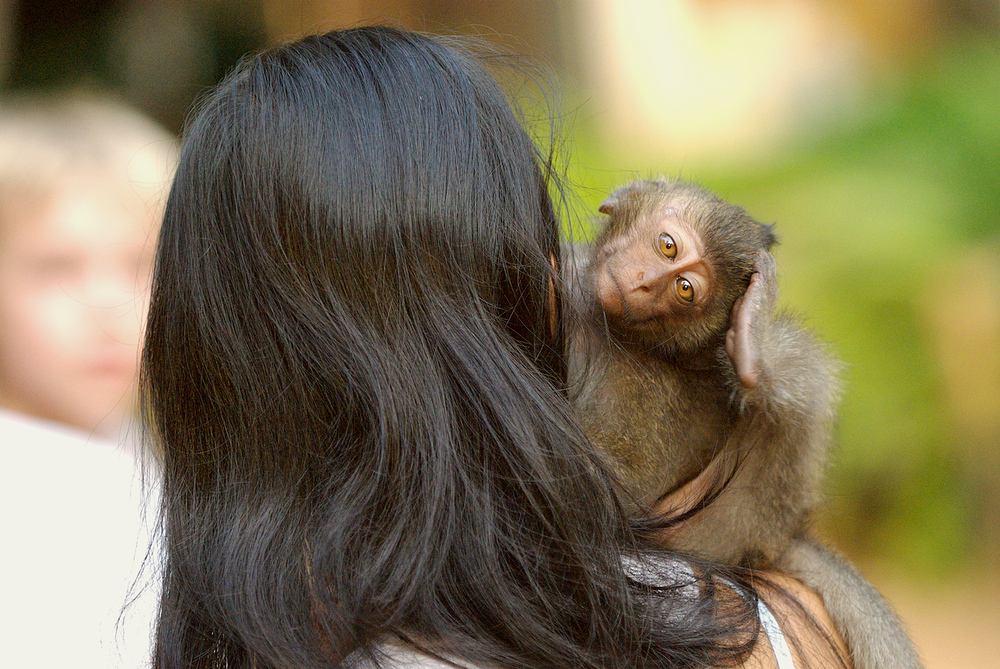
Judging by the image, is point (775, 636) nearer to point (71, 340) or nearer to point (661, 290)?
point (661, 290)

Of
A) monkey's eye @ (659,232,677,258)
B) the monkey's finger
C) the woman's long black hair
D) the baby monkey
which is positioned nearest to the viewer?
the woman's long black hair

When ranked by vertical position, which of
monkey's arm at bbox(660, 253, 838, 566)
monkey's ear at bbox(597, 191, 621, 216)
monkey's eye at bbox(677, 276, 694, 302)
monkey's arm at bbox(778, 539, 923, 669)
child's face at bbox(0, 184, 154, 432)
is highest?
monkey's ear at bbox(597, 191, 621, 216)

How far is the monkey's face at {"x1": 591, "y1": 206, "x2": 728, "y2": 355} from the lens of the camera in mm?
1698

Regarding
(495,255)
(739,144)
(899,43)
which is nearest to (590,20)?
(739,144)

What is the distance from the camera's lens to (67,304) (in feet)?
8.21

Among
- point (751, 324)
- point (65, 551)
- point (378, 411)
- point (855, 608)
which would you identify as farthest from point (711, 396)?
point (65, 551)

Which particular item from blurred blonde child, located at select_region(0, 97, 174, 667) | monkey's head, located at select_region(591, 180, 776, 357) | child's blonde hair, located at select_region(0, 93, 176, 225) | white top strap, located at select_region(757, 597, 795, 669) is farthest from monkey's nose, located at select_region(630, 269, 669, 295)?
child's blonde hair, located at select_region(0, 93, 176, 225)

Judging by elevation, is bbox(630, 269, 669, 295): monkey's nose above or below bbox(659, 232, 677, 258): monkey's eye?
below

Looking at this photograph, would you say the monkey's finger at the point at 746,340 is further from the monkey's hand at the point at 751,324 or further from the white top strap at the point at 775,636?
the white top strap at the point at 775,636

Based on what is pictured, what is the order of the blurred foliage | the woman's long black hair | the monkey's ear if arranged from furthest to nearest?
1. the blurred foliage
2. the monkey's ear
3. the woman's long black hair

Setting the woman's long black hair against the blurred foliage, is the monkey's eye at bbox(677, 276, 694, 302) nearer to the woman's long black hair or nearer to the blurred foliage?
the woman's long black hair

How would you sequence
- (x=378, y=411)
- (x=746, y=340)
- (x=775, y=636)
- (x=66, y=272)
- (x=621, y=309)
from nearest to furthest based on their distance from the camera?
(x=378, y=411), (x=775, y=636), (x=746, y=340), (x=621, y=309), (x=66, y=272)

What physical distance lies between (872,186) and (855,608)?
11.9 feet

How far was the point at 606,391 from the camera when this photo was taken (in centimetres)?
170
